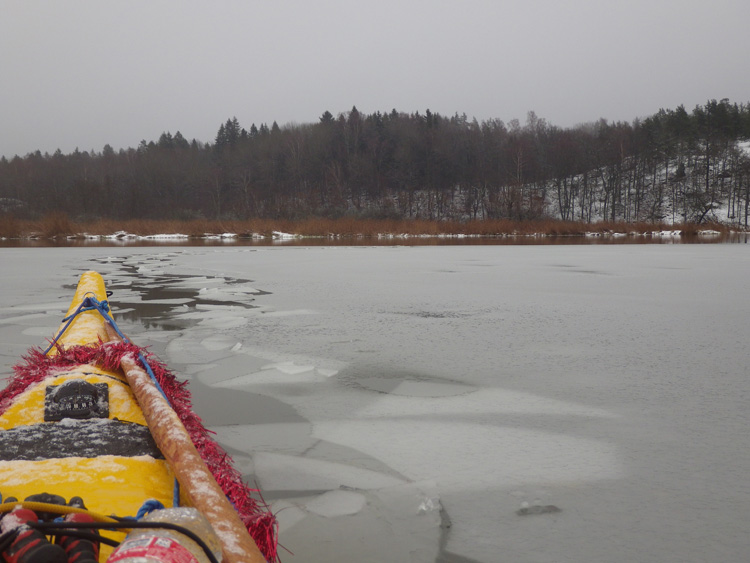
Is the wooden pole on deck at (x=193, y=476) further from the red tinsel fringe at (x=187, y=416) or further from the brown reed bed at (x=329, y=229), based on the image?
the brown reed bed at (x=329, y=229)

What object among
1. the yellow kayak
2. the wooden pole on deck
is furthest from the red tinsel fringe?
the wooden pole on deck

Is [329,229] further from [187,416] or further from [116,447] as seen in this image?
[116,447]

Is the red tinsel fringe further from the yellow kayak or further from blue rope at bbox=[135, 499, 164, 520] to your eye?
blue rope at bbox=[135, 499, 164, 520]

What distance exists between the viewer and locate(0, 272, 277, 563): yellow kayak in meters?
1.19

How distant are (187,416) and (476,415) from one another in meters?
1.26

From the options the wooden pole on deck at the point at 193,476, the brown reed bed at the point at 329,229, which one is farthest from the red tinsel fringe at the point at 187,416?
the brown reed bed at the point at 329,229

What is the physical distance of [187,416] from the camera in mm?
1793

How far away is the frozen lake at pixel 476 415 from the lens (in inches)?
58.1

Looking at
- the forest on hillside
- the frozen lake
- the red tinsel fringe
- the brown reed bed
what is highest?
the forest on hillside

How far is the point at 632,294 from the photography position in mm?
6090

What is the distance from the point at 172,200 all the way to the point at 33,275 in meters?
61.1

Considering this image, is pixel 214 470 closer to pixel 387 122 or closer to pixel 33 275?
pixel 33 275

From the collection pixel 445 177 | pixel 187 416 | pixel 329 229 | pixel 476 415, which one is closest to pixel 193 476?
pixel 187 416

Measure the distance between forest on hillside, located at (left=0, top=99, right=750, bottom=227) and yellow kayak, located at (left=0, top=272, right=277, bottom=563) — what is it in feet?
154
